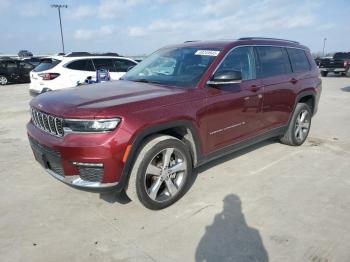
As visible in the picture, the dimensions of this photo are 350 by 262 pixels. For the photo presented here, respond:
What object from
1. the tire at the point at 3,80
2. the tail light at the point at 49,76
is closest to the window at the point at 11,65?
the tire at the point at 3,80

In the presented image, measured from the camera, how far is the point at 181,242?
3.08m

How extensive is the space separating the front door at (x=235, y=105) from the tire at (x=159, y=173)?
479 millimetres

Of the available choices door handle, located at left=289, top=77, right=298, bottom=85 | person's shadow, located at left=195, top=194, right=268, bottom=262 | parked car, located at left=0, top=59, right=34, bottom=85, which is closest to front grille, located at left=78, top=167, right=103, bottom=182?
person's shadow, located at left=195, top=194, right=268, bottom=262

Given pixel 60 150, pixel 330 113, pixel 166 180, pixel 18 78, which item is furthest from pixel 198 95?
pixel 18 78

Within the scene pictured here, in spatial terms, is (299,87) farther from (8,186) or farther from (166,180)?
(8,186)

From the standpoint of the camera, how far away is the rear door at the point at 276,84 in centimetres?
480

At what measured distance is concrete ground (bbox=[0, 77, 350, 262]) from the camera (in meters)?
2.95

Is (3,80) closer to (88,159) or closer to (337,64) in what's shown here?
(88,159)

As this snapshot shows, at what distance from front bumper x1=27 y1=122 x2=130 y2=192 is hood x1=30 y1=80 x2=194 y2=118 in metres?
0.25

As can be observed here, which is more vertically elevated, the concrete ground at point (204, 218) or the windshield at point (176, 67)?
the windshield at point (176, 67)

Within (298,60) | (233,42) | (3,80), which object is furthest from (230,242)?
(3,80)

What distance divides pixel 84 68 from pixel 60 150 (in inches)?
287

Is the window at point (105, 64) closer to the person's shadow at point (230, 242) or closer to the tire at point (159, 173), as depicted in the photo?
the tire at point (159, 173)

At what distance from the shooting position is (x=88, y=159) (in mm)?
3088
